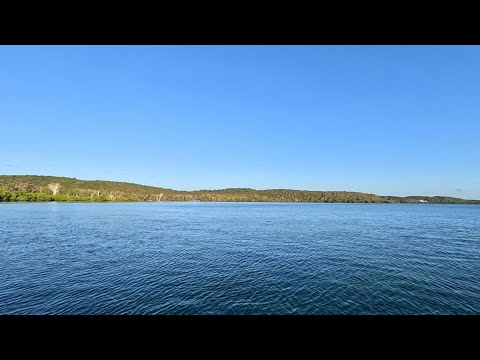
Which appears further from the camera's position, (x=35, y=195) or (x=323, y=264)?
(x=35, y=195)

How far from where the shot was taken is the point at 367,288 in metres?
15.3

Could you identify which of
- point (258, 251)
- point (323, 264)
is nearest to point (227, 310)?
point (323, 264)
